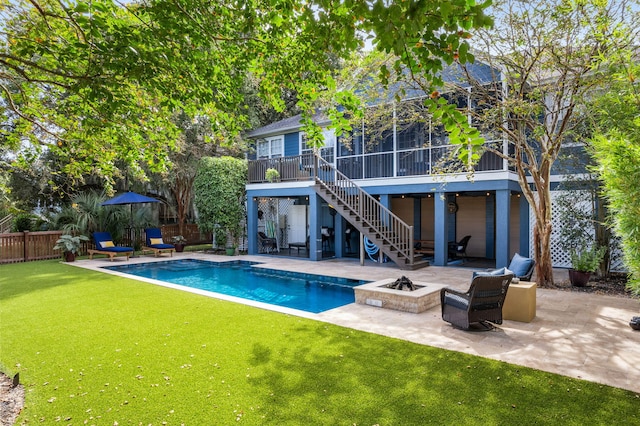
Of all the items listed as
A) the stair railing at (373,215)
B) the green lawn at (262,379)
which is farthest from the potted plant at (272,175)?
the green lawn at (262,379)

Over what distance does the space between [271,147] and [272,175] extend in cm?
391

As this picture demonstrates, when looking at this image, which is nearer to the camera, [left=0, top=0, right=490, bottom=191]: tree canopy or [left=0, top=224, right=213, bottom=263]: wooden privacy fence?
[left=0, top=0, right=490, bottom=191]: tree canopy

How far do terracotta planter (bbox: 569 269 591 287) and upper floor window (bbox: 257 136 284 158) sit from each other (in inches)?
508

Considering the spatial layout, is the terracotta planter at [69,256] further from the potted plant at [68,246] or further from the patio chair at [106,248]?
the patio chair at [106,248]

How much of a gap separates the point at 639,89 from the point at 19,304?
36.8ft

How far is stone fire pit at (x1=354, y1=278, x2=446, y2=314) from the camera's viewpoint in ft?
22.1

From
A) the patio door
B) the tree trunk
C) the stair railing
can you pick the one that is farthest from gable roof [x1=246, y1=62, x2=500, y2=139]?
the tree trunk

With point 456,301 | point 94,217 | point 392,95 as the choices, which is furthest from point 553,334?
point 94,217

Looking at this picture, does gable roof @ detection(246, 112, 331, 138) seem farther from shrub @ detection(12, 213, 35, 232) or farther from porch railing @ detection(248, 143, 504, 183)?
shrub @ detection(12, 213, 35, 232)

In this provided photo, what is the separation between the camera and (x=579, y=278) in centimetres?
884

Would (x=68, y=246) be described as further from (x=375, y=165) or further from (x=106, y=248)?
(x=375, y=165)

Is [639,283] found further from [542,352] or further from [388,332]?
[388,332]

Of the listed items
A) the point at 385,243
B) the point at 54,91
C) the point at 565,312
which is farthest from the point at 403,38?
the point at 385,243

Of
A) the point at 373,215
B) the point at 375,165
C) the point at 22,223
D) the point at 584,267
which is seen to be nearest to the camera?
the point at 584,267
